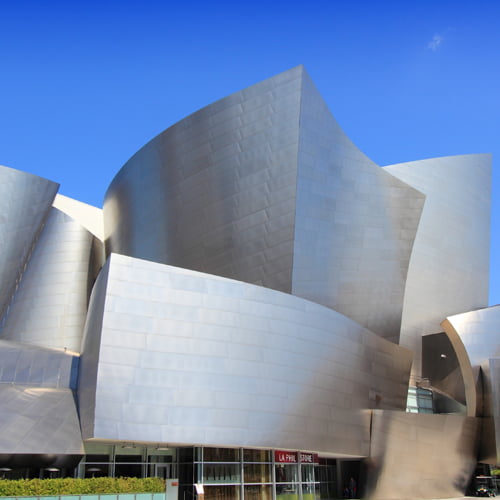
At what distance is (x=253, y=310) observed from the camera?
20.9m

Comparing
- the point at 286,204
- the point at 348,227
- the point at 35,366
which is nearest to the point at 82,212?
the point at 286,204

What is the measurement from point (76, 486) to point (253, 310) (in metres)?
7.93

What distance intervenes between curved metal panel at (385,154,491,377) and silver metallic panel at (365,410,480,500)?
776 cm

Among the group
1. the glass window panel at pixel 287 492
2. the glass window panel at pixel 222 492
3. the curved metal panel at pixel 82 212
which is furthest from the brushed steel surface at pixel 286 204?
the curved metal panel at pixel 82 212

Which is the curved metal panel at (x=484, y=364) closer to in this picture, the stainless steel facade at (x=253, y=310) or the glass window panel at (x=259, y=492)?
the stainless steel facade at (x=253, y=310)

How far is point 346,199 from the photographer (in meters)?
27.3

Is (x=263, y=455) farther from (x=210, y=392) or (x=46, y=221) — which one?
(x=46, y=221)

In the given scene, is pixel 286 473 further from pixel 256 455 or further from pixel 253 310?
pixel 253 310

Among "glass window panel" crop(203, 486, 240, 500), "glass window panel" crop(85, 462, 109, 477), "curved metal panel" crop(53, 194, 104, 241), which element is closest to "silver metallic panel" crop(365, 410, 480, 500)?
"glass window panel" crop(203, 486, 240, 500)

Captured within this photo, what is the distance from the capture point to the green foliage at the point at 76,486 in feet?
50.8

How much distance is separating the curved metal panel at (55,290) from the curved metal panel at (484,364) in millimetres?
17648

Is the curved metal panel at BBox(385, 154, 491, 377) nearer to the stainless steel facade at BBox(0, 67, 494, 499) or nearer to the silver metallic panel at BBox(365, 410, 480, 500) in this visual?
the stainless steel facade at BBox(0, 67, 494, 499)

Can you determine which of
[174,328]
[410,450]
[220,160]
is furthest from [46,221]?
[410,450]

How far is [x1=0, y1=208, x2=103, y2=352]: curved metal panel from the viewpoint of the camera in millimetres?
27625
